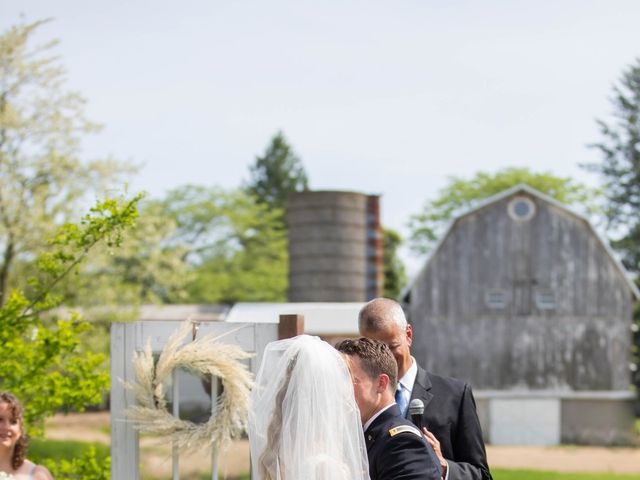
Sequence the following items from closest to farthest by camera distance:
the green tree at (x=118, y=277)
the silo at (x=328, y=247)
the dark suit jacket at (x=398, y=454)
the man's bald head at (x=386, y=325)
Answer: the dark suit jacket at (x=398, y=454) < the man's bald head at (x=386, y=325) < the green tree at (x=118, y=277) < the silo at (x=328, y=247)

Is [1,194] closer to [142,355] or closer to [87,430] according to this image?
[87,430]

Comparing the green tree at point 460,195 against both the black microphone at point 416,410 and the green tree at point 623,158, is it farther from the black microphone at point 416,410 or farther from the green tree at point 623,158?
the black microphone at point 416,410

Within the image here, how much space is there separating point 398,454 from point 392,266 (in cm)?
4128

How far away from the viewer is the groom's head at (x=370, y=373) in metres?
3.08

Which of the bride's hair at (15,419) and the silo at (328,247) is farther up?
the silo at (328,247)

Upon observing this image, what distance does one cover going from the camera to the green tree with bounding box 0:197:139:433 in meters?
6.20

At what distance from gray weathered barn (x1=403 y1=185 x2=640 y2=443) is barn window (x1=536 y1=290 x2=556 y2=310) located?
0.03 meters

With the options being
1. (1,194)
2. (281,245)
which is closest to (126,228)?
(1,194)

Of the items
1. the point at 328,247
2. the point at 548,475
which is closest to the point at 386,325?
the point at 548,475

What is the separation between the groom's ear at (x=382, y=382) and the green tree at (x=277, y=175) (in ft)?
178

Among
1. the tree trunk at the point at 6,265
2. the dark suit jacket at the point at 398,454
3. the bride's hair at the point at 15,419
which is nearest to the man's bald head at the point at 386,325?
the dark suit jacket at the point at 398,454

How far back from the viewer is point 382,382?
310 cm

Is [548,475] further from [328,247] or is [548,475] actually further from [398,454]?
[398,454]

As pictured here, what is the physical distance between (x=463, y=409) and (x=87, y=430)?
73.9 ft
